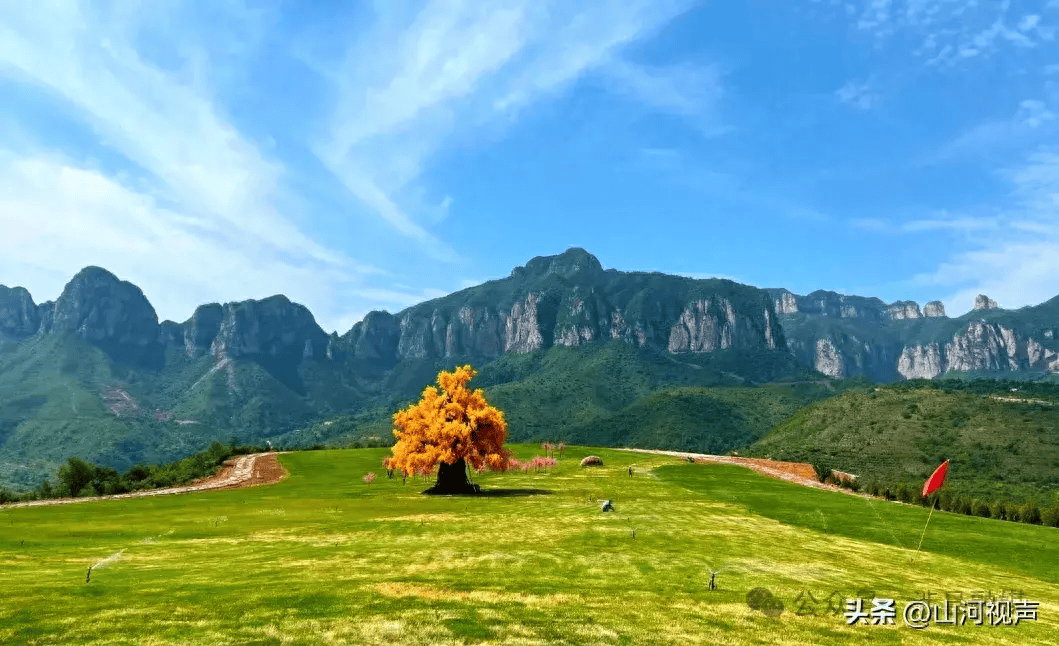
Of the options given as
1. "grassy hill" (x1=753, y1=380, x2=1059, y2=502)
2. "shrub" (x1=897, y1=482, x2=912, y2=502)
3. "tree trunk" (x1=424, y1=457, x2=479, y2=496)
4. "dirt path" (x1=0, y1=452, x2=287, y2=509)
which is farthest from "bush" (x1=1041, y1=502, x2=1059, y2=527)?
"dirt path" (x1=0, y1=452, x2=287, y2=509)

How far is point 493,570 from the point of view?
1650 cm

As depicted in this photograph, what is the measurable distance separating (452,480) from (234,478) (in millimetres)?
26549

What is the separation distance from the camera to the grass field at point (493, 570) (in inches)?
423

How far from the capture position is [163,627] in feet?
32.7

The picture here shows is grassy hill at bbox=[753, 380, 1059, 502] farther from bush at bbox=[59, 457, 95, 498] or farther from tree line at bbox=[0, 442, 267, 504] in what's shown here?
bush at bbox=[59, 457, 95, 498]

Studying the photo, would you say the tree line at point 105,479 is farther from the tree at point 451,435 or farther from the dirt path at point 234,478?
the tree at point 451,435

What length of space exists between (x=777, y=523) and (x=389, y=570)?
22.1m

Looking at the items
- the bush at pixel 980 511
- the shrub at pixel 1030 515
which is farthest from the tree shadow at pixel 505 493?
the shrub at pixel 1030 515

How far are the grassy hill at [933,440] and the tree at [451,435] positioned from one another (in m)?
55.9

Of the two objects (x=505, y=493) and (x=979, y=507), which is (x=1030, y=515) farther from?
(x=505, y=493)

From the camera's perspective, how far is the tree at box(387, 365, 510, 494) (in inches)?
1505

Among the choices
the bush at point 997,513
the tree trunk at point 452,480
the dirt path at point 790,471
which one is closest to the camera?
the tree trunk at point 452,480

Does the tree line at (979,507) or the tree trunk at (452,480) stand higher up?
the tree trunk at (452,480)

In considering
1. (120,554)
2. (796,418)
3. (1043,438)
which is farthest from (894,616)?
(796,418)
